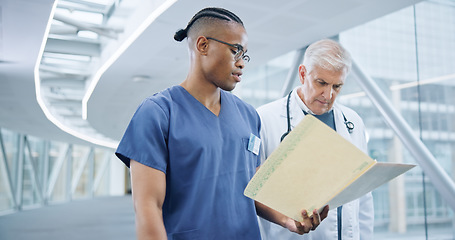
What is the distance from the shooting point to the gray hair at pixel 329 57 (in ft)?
6.34

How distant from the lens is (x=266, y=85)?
23.4ft

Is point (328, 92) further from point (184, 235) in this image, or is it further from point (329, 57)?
point (184, 235)

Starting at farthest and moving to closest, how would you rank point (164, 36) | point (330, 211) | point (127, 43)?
point (127, 43) → point (164, 36) → point (330, 211)

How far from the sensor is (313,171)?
4.02 feet

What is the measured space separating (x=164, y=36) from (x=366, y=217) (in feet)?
13.5

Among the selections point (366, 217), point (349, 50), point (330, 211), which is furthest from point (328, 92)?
point (349, 50)

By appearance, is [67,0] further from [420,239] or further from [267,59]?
[420,239]

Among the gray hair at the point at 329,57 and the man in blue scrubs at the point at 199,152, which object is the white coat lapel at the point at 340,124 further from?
the man in blue scrubs at the point at 199,152

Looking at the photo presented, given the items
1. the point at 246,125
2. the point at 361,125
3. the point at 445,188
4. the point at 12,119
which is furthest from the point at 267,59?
the point at 12,119

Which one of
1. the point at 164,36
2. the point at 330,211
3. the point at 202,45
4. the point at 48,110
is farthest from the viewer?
the point at 48,110

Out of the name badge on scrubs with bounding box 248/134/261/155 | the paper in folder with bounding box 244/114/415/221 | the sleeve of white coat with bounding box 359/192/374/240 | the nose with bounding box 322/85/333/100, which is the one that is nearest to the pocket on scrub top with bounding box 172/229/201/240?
the paper in folder with bounding box 244/114/415/221

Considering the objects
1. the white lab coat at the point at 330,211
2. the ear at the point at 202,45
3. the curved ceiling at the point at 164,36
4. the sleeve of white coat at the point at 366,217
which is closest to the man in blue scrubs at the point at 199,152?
the ear at the point at 202,45

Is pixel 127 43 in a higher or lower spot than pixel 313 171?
higher

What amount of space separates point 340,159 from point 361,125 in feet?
3.42
